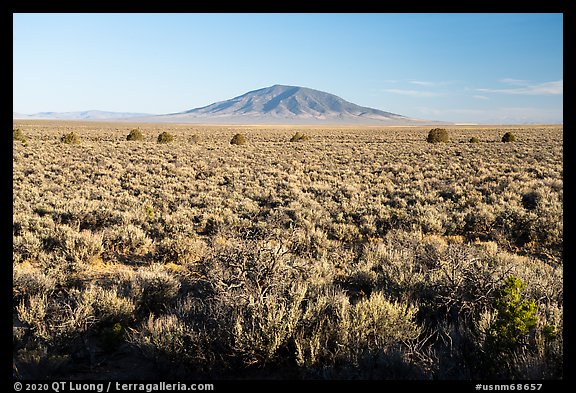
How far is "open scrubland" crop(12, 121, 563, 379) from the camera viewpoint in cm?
330

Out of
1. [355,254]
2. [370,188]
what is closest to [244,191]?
[370,188]

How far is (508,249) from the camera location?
7496 millimetres

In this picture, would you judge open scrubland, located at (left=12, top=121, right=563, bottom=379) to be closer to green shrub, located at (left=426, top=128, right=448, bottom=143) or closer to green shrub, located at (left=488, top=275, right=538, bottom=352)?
green shrub, located at (left=488, top=275, right=538, bottom=352)

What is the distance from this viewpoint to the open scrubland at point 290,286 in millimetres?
3299

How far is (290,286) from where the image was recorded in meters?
4.68

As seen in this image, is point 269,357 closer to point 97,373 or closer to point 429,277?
point 97,373

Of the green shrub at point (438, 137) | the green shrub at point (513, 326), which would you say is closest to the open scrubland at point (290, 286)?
the green shrub at point (513, 326)

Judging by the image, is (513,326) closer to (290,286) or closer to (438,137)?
(290,286)

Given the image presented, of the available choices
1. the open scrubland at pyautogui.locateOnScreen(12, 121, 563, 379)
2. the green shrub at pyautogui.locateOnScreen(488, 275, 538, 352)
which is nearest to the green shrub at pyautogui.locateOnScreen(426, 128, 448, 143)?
the open scrubland at pyautogui.locateOnScreen(12, 121, 563, 379)

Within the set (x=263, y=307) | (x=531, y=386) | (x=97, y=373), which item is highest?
(x=263, y=307)

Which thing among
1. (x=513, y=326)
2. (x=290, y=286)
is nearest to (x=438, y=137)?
(x=290, y=286)

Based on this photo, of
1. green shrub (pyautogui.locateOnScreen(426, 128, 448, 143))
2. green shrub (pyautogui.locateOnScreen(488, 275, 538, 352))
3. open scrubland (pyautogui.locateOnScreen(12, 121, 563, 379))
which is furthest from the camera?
green shrub (pyautogui.locateOnScreen(426, 128, 448, 143))

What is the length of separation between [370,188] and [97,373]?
456 inches

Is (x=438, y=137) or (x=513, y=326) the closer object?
(x=513, y=326)
